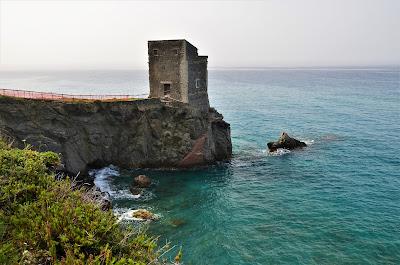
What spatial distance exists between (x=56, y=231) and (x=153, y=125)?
116ft

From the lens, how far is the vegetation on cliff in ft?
40.2

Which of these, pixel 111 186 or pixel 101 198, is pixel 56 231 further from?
pixel 111 186

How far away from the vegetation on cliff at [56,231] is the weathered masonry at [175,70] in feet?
105

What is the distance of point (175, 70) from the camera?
4759cm

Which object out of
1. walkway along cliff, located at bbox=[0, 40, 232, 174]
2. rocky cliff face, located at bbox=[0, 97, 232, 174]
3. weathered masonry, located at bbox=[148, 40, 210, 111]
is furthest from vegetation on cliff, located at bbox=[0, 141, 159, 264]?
weathered masonry, located at bbox=[148, 40, 210, 111]

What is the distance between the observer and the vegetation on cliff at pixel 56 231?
12.3m

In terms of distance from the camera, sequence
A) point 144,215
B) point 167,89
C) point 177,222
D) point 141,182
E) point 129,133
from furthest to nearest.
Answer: point 167,89 < point 129,133 < point 141,182 < point 144,215 < point 177,222

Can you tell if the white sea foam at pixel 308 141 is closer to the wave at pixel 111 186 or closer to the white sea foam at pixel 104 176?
the wave at pixel 111 186

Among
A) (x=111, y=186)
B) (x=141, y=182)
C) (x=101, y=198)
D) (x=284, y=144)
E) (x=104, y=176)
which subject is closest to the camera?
(x=101, y=198)

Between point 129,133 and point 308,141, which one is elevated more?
point 129,133

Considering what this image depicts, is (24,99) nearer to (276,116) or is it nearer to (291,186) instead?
(291,186)

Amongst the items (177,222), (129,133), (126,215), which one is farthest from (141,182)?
(177,222)

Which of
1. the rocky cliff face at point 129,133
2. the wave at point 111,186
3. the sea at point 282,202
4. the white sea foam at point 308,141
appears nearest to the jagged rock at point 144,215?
the sea at point 282,202

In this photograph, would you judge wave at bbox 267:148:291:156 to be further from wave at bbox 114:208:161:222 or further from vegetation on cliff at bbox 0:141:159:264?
vegetation on cliff at bbox 0:141:159:264
